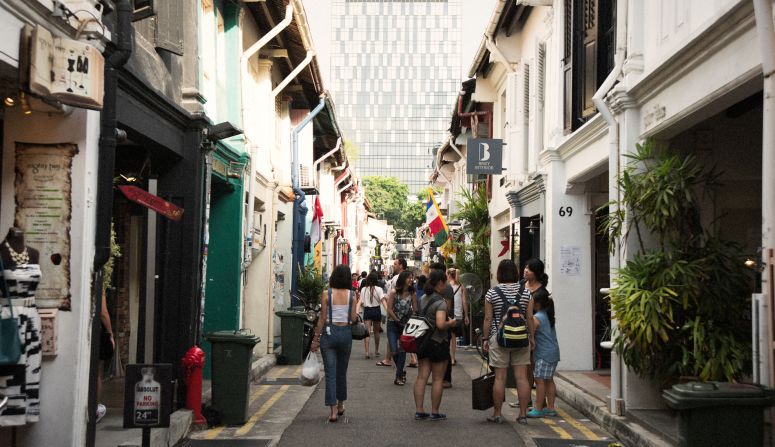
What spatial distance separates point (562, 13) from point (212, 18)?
564 cm

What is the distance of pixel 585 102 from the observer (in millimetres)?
13234

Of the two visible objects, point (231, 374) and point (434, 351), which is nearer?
point (231, 374)

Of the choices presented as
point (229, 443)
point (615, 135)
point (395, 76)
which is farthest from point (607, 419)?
point (395, 76)

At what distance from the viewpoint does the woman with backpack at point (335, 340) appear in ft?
32.7

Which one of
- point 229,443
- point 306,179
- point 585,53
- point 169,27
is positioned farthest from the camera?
point 306,179

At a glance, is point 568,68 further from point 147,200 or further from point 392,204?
point 392,204

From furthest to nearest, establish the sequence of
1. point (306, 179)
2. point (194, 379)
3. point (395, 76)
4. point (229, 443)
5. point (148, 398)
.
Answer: point (395, 76) < point (306, 179) < point (194, 379) < point (229, 443) < point (148, 398)

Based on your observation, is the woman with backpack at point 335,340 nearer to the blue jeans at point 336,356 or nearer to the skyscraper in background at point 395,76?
the blue jeans at point 336,356

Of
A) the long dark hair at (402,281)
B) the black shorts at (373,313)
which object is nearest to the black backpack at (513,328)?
the long dark hair at (402,281)

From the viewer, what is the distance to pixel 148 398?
281 inches

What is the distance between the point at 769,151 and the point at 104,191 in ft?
16.8

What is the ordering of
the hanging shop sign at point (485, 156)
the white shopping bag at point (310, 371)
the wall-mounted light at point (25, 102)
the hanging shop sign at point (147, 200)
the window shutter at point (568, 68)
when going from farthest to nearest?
the hanging shop sign at point (485, 156) → the window shutter at point (568, 68) → the white shopping bag at point (310, 371) → the hanging shop sign at point (147, 200) → the wall-mounted light at point (25, 102)

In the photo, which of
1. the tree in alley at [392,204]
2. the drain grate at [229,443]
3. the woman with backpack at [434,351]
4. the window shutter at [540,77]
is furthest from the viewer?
the tree in alley at [392,204]

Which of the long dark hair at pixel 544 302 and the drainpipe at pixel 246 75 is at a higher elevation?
the drainpipe at pixel 246 75
